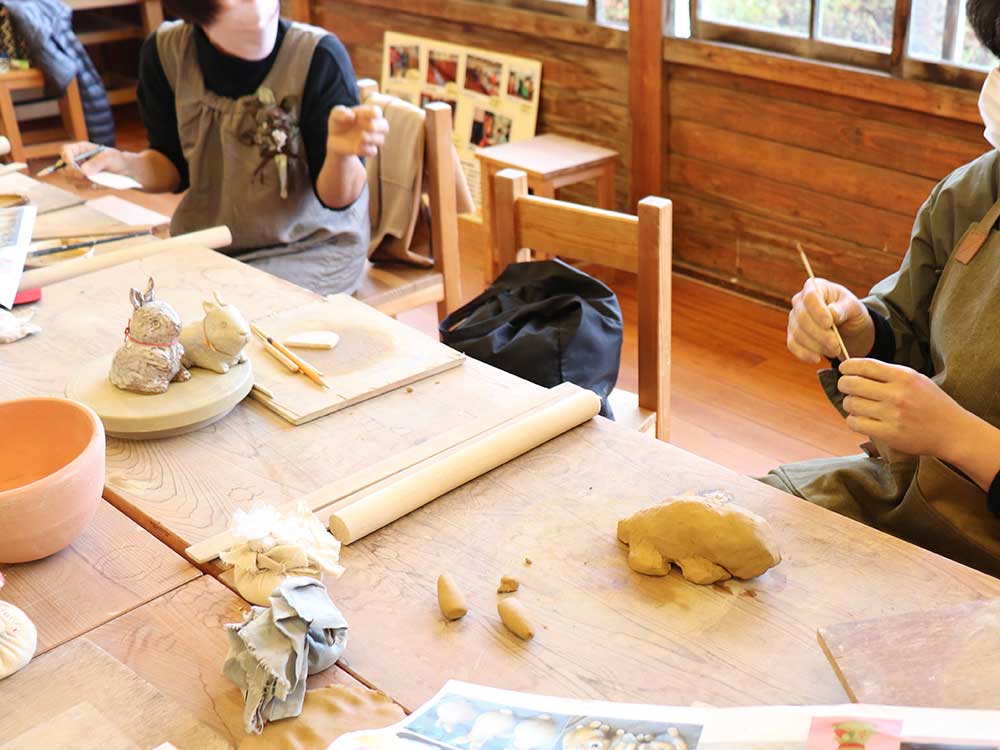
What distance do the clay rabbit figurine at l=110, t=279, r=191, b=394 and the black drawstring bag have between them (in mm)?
525

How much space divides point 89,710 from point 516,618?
36 cm

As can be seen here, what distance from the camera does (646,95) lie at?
3.51 m

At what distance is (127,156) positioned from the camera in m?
2.41

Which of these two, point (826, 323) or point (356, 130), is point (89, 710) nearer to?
point (826, 323)

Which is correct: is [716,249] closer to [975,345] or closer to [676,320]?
[676,320]

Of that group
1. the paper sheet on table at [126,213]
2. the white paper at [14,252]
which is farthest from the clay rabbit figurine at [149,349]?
the paper sheet on table at [126,213]

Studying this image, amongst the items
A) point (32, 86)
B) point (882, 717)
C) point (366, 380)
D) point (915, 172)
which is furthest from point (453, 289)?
point (32, 86)

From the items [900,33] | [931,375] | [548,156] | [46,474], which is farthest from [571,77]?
[46,474]

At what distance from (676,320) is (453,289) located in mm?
1138

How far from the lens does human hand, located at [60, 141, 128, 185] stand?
220cm

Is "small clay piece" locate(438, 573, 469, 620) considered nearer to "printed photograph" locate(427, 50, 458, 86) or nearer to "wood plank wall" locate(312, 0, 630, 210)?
"wood plank wall" locate(312, 0, 630, 210)

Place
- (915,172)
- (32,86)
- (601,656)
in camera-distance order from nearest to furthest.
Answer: (601,656), (915,172), (32,86)

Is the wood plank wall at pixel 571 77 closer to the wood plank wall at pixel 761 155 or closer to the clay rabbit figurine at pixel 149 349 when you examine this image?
the wood plank wall at pixel 761 155

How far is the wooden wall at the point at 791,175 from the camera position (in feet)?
9.44
